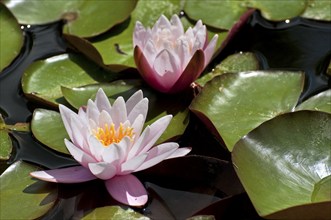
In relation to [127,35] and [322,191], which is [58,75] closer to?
[127,35]

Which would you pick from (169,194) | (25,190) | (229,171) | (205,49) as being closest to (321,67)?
(205,49)

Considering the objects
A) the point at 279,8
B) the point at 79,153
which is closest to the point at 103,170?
the point at 79,153

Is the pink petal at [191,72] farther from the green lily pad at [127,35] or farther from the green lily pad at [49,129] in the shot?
the green lily pad at [49,129]

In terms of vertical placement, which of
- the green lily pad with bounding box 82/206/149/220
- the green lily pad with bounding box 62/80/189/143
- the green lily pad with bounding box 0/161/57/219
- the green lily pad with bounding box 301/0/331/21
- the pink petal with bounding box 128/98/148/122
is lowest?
the green lily pad with bounding box 0/161/57/219

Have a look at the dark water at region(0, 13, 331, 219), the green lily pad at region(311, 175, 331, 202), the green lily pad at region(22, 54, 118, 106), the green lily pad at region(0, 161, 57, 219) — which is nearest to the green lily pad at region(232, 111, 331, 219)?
the green lily pad at region(311, 175, 331, 202)

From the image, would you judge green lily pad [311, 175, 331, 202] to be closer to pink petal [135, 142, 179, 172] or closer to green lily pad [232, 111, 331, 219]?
green lily pad [232, 111, 331, 219]

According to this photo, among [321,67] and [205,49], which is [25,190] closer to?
[205,49]
